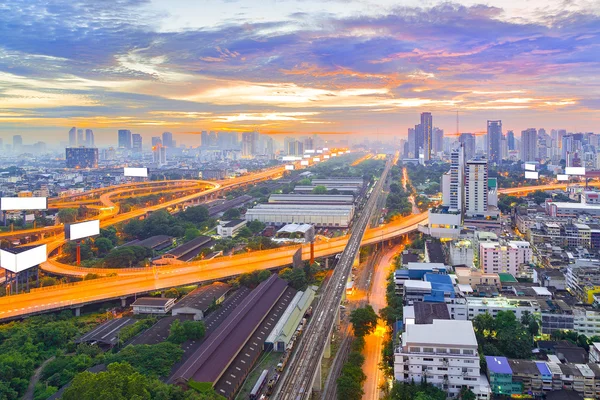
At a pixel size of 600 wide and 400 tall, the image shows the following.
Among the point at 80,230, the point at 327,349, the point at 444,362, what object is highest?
the point at 80,230

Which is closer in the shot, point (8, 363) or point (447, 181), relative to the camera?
point (8, 363)

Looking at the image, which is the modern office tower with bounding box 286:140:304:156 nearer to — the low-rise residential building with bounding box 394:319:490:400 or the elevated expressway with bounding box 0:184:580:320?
the elevated expressway with bounding box 0:184:580:320

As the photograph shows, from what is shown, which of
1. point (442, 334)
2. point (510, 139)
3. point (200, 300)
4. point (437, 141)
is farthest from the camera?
point (437, 141)

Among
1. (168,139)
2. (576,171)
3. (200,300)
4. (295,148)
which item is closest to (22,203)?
(200,300)

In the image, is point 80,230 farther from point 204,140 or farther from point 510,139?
point 204,140

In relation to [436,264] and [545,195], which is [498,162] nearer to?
[545,195]

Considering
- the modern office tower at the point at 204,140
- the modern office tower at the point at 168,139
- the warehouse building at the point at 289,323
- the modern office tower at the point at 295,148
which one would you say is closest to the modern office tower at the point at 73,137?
the modern office tower at the point at 168,139

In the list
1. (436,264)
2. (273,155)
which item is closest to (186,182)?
(436,264)
